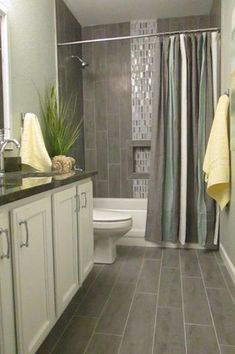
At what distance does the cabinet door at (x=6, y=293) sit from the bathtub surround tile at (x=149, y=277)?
116 centimetres

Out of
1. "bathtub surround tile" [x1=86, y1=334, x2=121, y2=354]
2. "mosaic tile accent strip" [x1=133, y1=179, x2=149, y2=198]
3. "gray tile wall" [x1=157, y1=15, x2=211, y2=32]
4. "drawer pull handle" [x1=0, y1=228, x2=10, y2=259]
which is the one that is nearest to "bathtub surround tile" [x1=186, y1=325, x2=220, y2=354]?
"bathtub surround tile" [x1=86, y1=334, x2=121, y2=354]

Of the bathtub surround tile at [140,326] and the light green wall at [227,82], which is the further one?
the light green wall at [227,82]

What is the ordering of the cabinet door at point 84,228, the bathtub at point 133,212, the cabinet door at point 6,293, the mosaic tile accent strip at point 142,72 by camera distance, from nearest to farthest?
the cabinet door at point 6,293 → the cabinet door at point 84,228 → the bathtub at point 133,212 → the mosaic tile accent strip at point 142,72

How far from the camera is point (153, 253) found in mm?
2832

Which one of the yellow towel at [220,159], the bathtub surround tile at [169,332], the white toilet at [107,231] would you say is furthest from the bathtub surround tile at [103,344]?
the yellow towel at [220,159]

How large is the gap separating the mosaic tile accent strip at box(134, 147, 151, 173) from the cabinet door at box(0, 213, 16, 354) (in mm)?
2661

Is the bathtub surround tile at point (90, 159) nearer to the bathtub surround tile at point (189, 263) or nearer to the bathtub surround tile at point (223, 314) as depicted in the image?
the bathtub surround tile at point (189, 263)

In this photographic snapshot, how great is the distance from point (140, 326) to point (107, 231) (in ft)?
3.09

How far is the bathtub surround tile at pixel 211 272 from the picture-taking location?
2.13 meters

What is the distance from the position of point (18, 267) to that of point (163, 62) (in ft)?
7.92

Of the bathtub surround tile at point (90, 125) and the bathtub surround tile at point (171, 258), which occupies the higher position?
the bathtub surround tile at point (90, 125)

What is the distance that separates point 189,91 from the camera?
281 cm

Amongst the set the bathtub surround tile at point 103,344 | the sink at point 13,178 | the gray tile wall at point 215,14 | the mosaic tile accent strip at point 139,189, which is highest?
the gray tile wall at point 215,14

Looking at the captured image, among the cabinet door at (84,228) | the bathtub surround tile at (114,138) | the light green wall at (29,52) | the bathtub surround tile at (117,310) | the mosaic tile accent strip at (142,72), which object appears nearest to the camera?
the bathtub surround tile at (117,310)
